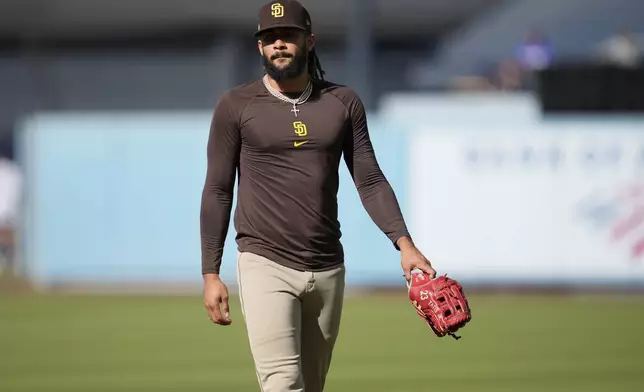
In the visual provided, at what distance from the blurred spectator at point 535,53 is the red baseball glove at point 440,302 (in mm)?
16870

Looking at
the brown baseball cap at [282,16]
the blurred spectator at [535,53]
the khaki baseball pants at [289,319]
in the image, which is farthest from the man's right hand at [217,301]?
the blurred spectator at [535,53]

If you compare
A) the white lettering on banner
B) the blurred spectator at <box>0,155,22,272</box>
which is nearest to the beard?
the white lettering on banner

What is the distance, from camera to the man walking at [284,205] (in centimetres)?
614

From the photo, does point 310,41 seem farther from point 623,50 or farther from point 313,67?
point 623,50

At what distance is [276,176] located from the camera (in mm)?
6223

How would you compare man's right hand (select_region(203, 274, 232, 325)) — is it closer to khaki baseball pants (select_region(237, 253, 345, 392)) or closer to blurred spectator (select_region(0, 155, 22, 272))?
khaki baseball pants (select_region(237, 253, 345, 392))

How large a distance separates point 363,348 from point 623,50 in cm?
1054

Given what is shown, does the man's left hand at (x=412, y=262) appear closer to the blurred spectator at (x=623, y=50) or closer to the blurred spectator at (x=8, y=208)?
the blurred spectator at (x=623, y=50)

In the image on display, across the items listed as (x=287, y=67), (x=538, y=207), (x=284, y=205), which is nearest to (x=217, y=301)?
(x=284, y=205)

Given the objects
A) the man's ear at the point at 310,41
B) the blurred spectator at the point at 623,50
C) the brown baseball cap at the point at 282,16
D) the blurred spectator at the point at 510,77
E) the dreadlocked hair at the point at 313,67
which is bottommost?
the blurred spectator at the point at 510,77

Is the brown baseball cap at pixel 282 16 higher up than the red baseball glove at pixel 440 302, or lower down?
higher up

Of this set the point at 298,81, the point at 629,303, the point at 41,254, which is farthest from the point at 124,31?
the point at 298,81

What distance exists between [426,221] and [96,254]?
4.52m

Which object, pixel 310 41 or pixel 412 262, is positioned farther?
pixel 310 41
